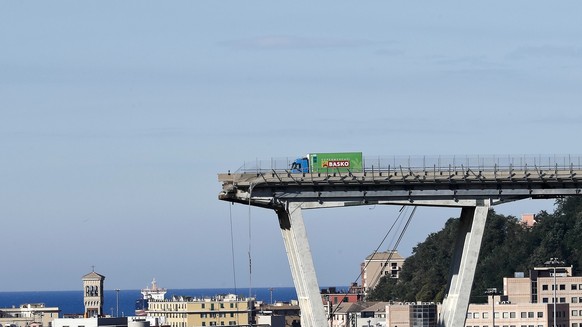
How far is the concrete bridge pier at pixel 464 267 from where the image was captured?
101 m

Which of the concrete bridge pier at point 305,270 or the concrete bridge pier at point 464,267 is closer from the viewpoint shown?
the concrete bridge pier at point 305,270

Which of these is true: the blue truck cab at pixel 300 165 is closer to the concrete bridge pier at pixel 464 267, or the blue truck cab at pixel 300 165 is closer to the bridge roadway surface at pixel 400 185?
the bridge roadway surface at pixel 400 185

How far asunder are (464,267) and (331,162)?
912 cm

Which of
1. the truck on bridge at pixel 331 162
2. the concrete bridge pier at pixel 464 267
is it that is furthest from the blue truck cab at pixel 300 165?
the concrete bridge pier at pixel 464 267

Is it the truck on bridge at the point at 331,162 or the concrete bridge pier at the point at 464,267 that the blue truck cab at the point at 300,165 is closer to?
the truck on bridge at the point at 331,162

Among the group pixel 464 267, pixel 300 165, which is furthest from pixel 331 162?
pixel 464 267

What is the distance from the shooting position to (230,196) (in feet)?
332

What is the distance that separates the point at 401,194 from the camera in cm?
10262

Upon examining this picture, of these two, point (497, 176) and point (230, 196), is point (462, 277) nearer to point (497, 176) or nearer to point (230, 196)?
point (497, 176)

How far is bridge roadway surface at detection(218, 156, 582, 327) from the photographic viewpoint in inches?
3976

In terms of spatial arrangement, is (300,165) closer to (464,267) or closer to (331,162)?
(331,162)

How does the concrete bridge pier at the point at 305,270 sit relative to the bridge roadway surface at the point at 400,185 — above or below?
below

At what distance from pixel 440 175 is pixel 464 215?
3.37m

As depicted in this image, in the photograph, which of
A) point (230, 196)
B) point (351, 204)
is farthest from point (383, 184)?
point (230, 196)
